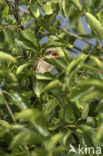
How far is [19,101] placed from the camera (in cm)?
116

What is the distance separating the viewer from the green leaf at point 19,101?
3.78 ft

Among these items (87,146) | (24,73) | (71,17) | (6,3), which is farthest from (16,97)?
(71,17)

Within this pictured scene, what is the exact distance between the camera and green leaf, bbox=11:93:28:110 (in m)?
1.15

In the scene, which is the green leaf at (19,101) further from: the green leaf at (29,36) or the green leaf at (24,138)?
the green leaf at (24,138)

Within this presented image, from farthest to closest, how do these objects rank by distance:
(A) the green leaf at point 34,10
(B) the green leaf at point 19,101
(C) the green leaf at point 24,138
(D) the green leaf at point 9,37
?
(A) the green leaf at point 34,10
(D) the green leaf at point 9,37
(B) the green leaf at point 19,101
(C) the green leaf at point 24,138

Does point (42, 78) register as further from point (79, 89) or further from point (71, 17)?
point (71, 17)

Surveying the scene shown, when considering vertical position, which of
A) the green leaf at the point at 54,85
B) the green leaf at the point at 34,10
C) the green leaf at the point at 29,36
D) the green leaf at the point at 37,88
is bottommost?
the green leaf at the point at 37,88

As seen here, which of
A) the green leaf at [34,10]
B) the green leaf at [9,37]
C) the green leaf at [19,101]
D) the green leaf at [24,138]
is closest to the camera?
the green leaf at [24,138]

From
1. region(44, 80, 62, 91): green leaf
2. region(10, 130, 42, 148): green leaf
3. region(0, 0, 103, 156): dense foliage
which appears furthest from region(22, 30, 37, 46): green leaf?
region(10, 130, 42, 148): green leaf

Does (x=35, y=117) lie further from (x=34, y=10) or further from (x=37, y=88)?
(x=34, y=10)

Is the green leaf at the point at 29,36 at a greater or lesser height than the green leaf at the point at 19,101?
greater

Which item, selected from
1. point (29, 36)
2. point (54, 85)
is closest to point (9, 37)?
point (29, 36)

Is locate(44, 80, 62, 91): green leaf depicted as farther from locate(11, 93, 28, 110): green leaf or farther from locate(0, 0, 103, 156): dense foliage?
locate(11, 93, 28, 110): green leaf

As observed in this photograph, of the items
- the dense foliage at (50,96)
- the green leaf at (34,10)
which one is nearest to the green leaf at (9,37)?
the dense foliage at (50,96)
